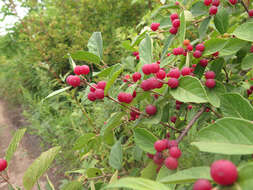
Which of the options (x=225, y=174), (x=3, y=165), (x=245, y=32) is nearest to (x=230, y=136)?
(x=225, y=174)

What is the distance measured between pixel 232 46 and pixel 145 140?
0.40m

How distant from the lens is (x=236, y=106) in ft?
1.57

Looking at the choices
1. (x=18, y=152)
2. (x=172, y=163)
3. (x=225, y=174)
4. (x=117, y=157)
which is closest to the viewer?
(x=225, y=174)

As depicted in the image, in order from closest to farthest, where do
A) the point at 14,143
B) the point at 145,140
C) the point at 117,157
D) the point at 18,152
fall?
the point at 145,140 → the point at 14,143 → the point at 117,157 → the point at 18,152

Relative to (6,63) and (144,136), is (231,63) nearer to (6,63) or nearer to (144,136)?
(144,136)

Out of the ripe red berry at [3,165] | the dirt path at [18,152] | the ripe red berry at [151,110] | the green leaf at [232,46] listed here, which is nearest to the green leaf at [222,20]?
the green leaf at [232,46]

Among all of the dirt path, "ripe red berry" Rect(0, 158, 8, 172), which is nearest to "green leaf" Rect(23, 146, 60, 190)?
"ripe red berry" Rect(0, 158, 8, 172)

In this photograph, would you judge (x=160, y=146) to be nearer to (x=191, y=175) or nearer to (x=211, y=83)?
(x=191, y=175)

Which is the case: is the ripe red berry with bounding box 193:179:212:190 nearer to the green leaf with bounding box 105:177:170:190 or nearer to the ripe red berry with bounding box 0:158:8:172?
the green leaf with bounding box 105:177:170:190

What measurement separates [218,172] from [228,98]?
26 cm

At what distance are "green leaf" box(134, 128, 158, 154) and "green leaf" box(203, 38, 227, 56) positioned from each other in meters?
0.31

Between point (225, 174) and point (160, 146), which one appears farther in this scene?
point (160, 146)

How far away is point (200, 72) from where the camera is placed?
65cm

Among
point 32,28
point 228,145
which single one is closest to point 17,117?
point 32,28
